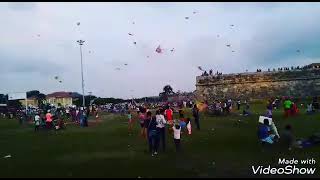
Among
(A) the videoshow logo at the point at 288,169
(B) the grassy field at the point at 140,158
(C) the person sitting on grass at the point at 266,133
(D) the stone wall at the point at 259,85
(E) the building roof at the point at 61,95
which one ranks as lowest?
(A) the videoshow logo at the point at 288,169

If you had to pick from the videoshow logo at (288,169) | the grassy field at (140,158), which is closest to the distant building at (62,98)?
the grassy field at (140,158)

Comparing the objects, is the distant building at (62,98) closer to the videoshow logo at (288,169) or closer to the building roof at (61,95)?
the building roof at (61,95)

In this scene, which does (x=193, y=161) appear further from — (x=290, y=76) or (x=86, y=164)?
(x=290, y=76)

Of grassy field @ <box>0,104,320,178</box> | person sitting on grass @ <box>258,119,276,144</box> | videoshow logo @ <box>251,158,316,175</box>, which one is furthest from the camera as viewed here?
person sitting on grass @ <box>258,119,276,144</box>

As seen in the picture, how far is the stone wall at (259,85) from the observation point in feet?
215

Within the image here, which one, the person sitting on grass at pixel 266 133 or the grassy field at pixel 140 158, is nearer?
the grassy field at pixel 140 158

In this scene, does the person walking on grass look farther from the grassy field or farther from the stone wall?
the stone wall

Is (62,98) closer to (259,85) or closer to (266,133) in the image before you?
(259,85)

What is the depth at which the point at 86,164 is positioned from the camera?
13492 millimetres

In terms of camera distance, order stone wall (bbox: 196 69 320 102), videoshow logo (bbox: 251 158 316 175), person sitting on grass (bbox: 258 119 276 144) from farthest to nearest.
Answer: stone wall (bbox: 196 69 320 102) → person sitting on grass (bbox: 258 119 276 144) → videoshow logo (bbox: 251 158 316 175)

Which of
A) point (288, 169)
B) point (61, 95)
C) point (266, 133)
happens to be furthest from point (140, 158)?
point (61, 95)

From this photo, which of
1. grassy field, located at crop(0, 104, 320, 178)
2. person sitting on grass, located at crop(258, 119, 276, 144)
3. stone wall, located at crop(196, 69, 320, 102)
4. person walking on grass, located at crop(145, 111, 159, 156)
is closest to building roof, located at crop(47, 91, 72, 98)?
stone wall, located at crop(196, 69, 320, 102)

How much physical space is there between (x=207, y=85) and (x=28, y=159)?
56.2 meters

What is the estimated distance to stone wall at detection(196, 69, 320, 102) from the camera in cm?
6544
